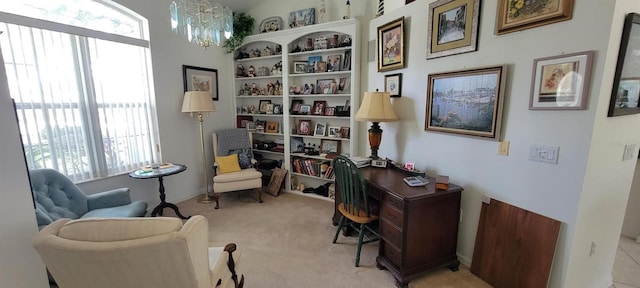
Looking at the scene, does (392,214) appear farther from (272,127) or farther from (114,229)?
(272,127)

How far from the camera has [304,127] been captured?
397 centimetres

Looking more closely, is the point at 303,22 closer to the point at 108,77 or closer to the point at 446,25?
the point at 446,25

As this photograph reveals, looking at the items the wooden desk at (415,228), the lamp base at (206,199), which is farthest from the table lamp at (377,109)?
the lamp base at (206,199)

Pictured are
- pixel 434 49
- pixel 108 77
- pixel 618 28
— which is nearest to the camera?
pixel 618 28

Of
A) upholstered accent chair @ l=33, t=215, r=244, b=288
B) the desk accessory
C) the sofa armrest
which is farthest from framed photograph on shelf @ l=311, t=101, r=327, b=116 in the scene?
upholstered accent chair @ l=33, t=215, r=244, b=288

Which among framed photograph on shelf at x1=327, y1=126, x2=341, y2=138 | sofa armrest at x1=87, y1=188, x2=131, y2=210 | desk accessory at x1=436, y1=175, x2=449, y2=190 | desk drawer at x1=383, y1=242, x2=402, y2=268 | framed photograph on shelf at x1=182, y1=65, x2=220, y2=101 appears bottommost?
desk drawer at x1=383, y1=242, x2=402, y2=268

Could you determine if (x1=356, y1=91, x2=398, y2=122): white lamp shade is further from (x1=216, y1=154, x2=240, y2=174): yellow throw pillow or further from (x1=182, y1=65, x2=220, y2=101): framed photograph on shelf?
(x1=182, y1=65, x2=220, y2=101): framed photograph on shelf

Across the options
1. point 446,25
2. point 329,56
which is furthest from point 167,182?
point 446,25

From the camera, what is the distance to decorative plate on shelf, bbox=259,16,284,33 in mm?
3924

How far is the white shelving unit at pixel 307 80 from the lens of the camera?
11.3 feet

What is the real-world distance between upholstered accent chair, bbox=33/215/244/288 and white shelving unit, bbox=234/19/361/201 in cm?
263

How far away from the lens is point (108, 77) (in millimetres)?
2957

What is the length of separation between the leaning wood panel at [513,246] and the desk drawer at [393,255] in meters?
0.65

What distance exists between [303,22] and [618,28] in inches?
122
